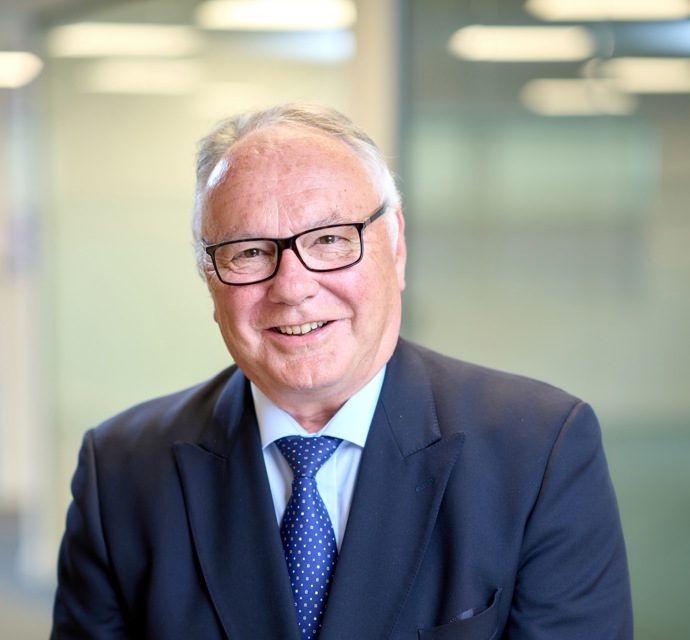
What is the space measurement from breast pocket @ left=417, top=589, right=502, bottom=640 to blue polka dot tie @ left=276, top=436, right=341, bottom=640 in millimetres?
168

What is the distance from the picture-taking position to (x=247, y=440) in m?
1.66

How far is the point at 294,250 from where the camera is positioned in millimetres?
1503

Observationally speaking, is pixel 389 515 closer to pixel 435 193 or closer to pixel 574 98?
pixel 574 98

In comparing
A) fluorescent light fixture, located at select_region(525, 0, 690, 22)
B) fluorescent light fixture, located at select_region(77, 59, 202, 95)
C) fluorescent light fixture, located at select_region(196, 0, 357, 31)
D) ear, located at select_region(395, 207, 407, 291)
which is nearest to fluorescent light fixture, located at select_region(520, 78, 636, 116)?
fluorescent light fixture, located at select_region(525, 0, 690, 22)

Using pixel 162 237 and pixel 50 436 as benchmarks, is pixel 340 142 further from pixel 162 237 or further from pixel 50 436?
pixel 50 436

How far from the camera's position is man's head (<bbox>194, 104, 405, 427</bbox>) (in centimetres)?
150

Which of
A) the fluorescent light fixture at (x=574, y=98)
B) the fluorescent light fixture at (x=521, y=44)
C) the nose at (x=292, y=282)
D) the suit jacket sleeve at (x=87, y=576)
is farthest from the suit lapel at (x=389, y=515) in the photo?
the fluorescent light fixture at (x=521, y=44)

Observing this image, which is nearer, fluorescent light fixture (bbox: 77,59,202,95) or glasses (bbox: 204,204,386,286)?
glasses (bbox: 204,204,386,286)

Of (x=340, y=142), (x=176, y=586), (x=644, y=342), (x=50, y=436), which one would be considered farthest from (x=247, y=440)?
(x=50, y=436)

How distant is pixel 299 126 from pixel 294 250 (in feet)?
0.68

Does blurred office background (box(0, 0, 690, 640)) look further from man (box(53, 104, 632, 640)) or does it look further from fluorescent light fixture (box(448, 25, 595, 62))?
man (box(53, 104, 632, 640))

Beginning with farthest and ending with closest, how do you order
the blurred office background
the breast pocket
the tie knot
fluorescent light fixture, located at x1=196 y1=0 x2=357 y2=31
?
1. fluorescent light fixture, located at x1=196 y1=0 x2=357 y2=31
2. the blurred office background
3. the tie knot
4. the breast pocket

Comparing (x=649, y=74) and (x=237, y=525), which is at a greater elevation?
(x=649, y=74)

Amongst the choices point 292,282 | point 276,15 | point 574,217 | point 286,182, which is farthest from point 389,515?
point 276,15
